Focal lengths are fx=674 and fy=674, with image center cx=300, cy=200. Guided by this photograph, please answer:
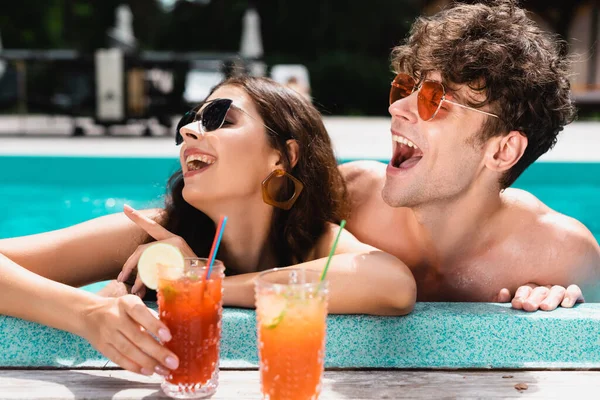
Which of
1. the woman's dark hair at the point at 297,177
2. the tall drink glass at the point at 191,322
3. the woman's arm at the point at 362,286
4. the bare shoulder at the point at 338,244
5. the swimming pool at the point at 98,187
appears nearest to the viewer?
the tall drink glass at the point at 191,322

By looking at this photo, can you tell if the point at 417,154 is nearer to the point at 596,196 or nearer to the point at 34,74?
the point at 596,196

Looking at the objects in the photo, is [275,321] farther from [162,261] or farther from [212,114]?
[212,114]

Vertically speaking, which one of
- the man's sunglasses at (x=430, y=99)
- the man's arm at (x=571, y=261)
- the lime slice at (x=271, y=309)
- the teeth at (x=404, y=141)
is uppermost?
the man's sunglasses at (x=430, y=99)

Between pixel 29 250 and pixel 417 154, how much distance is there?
1.54 metres

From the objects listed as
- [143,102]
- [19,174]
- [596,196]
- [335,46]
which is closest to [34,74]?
[143,102]

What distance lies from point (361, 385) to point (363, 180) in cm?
167

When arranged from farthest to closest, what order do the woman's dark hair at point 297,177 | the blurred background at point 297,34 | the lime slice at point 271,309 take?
the blurred background at point 297,34, the woman's dark hair at point 297,177, the lime slice at point 271,309

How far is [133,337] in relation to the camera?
1.67 meters

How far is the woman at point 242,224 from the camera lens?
82.4 inches

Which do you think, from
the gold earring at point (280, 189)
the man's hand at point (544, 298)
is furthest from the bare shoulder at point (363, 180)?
the man's hand at point (544, 298)

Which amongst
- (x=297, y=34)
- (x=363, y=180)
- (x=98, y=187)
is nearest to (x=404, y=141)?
(x=363, y=180)

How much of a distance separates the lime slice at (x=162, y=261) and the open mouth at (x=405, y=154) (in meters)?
1.24

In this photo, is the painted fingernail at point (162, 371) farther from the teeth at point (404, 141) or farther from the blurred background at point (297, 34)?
the blurred background at point (297, 34)

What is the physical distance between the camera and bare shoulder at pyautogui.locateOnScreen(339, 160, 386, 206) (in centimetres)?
325
